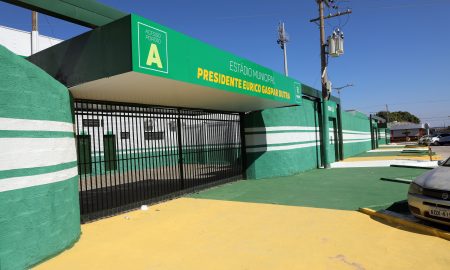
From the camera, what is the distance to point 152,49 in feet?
19.5

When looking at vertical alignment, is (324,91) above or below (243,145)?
above

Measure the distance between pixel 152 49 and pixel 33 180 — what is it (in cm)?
289

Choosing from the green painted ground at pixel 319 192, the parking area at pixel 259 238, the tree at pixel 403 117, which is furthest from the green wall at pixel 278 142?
the tree at pixel 403 117

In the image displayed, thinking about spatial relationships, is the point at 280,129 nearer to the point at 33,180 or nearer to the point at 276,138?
the point at 276,138

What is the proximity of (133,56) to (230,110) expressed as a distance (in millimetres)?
7613

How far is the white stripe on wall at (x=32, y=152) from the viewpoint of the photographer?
4.32m

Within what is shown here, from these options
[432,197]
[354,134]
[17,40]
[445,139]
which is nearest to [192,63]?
[432,197]

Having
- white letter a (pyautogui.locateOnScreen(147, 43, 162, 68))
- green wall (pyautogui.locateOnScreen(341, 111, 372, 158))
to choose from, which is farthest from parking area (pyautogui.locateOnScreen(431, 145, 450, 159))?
white letter a (pyautogui.locateOnScreen(147, 43, 162, 68))

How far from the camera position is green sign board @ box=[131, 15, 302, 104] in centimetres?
575

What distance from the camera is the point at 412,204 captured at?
19.0ft

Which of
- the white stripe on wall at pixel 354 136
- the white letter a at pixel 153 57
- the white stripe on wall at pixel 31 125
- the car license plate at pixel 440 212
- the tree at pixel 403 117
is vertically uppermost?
the tree at pixel 403 117

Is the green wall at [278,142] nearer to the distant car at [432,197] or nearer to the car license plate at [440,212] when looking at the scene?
the distant car at [432,197]

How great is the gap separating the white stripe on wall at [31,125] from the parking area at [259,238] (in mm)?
1955

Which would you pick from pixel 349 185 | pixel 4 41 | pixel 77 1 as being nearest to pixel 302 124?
pixel 349 185
